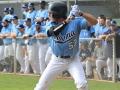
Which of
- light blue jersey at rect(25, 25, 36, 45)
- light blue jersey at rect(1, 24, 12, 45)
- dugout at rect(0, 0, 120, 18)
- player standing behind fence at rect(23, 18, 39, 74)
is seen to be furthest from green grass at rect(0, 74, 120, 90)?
dugout at rect(0, 0, 120, 18)

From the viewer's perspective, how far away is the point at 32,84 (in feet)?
46.8

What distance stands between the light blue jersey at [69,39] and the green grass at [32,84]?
4.33 meters

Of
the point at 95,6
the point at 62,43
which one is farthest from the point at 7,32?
the point at 62,43

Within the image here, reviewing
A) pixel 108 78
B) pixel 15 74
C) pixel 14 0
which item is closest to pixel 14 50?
pixel 15 74

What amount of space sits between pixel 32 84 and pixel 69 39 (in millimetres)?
5502

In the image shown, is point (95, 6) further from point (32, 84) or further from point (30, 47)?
point (32, 84)

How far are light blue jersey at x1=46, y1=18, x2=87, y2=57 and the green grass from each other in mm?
4331

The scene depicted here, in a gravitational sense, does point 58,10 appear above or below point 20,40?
above

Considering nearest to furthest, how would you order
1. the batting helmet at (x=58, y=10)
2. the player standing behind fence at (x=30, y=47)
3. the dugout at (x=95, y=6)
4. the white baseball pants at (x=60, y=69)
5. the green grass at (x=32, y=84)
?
the white baseball pants at (x=60, y=69)
the batting helmet at (x=58, y=10)
the green grass at (x=32, y=84)
the player standing behind fence at (x=30, y=47)
the dugout at (x=95, y=6)

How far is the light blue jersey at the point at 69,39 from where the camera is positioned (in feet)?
29.5

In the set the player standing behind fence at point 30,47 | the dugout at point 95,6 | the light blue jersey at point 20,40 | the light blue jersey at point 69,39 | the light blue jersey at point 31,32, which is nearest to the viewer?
the light blue jersey at point 69,39

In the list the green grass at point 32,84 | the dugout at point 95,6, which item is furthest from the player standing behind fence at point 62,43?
the dugout at point 95,6

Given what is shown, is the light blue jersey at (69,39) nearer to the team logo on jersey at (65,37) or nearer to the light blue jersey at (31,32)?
the team logo on jersey at (65,37)

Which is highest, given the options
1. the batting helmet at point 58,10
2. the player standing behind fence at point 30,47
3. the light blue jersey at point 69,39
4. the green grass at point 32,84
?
the batting helmet at point 58,10
